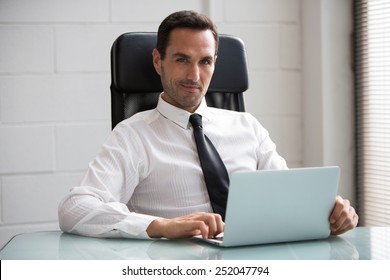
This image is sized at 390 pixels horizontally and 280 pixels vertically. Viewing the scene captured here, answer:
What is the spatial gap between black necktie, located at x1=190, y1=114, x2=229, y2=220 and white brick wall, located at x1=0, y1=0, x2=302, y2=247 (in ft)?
3.00

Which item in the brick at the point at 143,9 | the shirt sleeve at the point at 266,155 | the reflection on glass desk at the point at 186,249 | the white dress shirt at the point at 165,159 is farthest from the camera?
the brick at the point at 143,9

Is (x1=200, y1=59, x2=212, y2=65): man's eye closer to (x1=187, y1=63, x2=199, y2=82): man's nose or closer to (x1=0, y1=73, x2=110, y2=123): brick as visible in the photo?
(x1=187, y1=63, x2=199, y2=82): man's nose

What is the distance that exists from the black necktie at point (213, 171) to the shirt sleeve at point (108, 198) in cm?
19

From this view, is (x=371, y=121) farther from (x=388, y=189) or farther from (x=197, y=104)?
(x=197, y=104)

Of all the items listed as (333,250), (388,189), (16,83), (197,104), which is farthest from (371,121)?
(333,250)

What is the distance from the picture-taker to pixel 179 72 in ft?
6.64

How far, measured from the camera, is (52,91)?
2.77 m

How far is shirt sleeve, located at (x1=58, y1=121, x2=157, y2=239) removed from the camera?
1.49 metres

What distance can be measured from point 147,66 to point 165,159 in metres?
0.30

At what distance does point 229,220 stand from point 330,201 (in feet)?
0.82

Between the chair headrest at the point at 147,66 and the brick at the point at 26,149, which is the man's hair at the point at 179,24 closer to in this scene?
the chair headrest at the point at 147,66

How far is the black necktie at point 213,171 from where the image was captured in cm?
193

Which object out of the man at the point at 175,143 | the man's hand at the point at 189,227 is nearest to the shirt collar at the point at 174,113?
the man at the point at 175,143

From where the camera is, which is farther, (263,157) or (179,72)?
(263,157)
